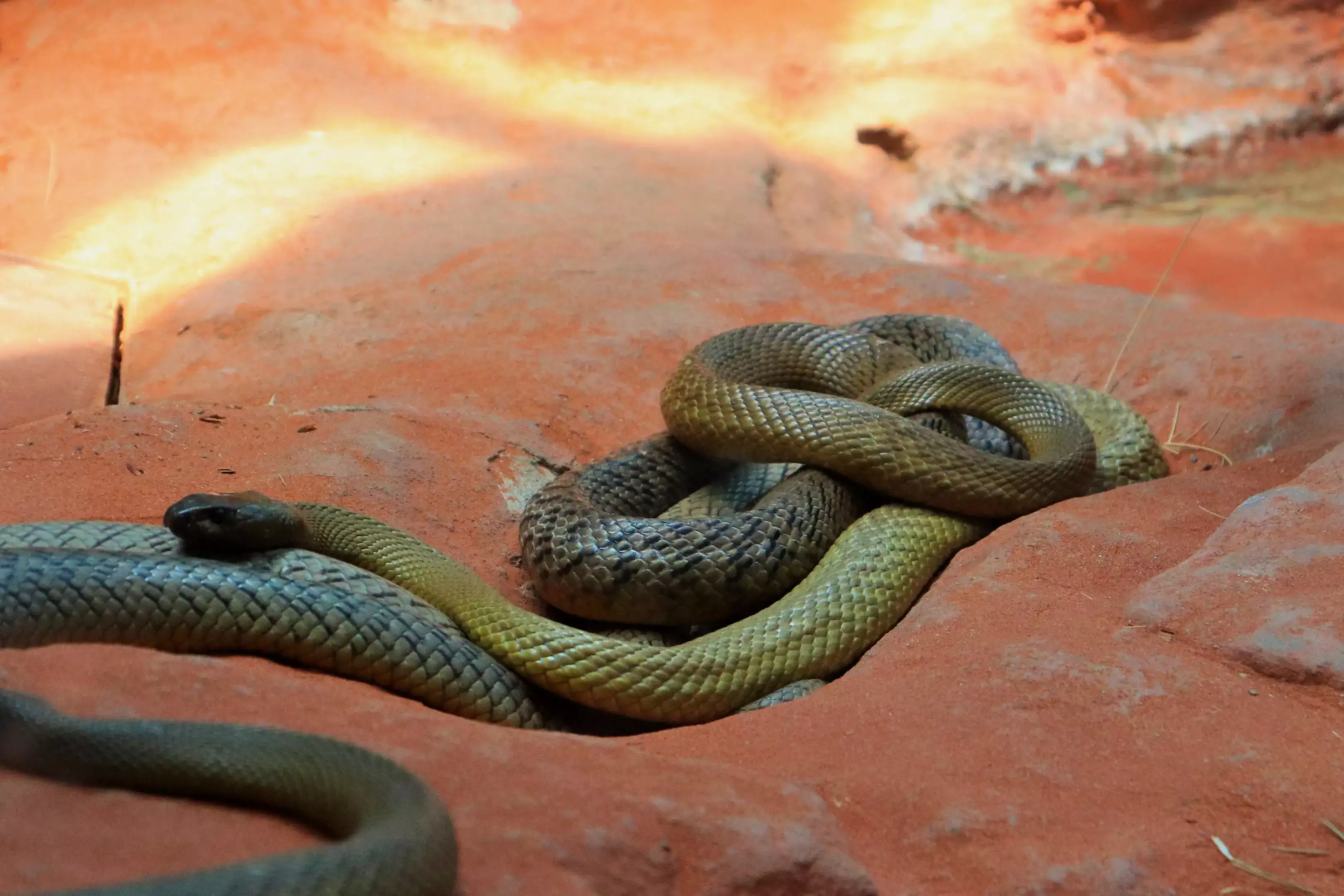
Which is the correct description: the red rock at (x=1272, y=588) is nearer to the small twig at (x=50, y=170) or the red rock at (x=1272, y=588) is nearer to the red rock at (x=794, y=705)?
the red rock at (x=794, y=705)

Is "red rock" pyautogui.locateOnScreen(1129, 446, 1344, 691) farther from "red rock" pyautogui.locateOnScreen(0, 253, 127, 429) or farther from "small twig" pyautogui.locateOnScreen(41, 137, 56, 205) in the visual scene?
"small twig" pyautogui.locateOnScreen(41, 137, 56, 205)

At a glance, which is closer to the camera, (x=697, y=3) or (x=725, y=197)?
(x=725, y=197)

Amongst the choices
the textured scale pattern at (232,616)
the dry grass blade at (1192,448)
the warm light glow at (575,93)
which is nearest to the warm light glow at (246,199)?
the warm light glow at (575,93)

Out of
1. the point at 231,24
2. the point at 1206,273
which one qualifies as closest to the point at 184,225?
the point at 231,24

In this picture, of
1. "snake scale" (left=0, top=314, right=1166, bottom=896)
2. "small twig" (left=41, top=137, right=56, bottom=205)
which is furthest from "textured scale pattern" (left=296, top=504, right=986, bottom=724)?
"small twig" (left=41, top=137, right=56, bottom=205)

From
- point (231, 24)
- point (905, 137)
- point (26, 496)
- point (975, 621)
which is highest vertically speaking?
point (231, 24)

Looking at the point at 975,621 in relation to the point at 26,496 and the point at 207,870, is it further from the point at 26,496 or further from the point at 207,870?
the point at 26,496
